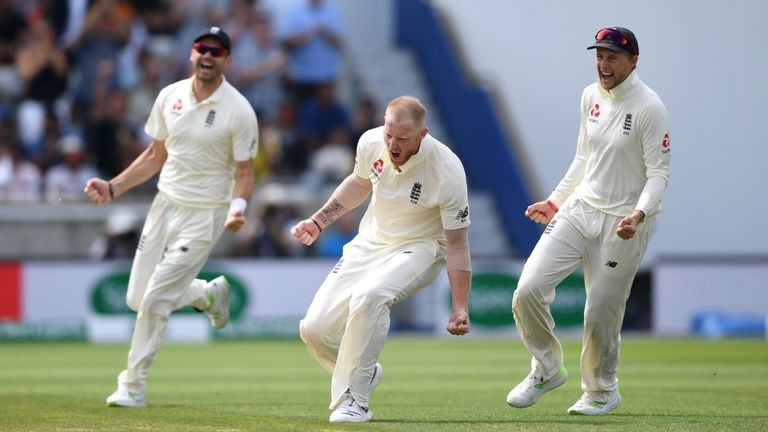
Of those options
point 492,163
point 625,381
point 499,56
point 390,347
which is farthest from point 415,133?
point 499,56

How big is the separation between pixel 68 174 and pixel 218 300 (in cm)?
1053

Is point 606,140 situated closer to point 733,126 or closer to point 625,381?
point 625,381

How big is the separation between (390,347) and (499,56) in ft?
31.3

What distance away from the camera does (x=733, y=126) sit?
25.1 meters

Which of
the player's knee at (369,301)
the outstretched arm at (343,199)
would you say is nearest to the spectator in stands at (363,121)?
the outstretched arm at (343,199)

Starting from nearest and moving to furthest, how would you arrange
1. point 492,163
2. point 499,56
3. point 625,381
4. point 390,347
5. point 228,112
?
point 228,112, point 625,381, point 390,347, point 492,163, point 499,56

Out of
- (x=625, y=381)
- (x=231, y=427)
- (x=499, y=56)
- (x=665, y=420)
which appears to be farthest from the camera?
(x=499, y=56)

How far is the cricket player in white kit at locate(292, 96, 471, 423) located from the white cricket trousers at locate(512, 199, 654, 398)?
0.67 metres

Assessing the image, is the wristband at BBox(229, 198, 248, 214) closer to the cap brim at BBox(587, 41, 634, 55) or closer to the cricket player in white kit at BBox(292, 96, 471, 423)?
the cricket player in white kit at BBox(292, 96, 471, 423)

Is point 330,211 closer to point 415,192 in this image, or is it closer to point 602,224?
point 415,192

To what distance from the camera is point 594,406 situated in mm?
9641

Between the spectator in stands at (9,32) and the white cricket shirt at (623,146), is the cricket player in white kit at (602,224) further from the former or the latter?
the spectator in stands at (9,32)

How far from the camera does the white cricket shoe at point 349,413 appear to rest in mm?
8625

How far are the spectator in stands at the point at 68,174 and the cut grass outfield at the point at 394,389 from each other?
2.57m
